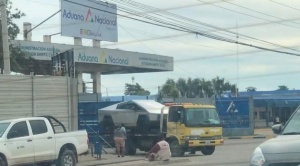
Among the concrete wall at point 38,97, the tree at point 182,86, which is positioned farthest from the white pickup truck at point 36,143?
the tree at point 182,86

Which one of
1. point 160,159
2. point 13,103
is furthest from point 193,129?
point 13,103

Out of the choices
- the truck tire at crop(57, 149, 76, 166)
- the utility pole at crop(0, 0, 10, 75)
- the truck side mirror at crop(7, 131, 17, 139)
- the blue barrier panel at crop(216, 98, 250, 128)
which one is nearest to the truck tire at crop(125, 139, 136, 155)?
the utility pole at crop(0, 0, 10, 75)

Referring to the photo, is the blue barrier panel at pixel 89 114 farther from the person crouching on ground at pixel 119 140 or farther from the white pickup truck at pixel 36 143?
the white pickup truck at pixel 36 143

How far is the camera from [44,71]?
36.8 metres

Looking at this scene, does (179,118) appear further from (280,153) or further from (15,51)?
(280,153)

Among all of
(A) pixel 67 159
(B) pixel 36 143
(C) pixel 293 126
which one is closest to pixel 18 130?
(B) pixel 36 143

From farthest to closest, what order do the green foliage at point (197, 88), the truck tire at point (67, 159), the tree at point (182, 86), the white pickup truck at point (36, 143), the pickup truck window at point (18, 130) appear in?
the tree at point (182, 86), the green foliage at point (197, 88), the truck tire at point (67, 159), the pickup truck window at point (18, 130), the white pickup truck at point (36, 143)

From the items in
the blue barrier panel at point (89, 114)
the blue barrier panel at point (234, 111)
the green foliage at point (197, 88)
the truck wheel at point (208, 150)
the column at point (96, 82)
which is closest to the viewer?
the truck wheel at point (208, 150)

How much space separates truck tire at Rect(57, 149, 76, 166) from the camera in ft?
65.4

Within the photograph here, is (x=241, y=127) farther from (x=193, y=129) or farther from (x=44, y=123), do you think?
(x=44, y=123)

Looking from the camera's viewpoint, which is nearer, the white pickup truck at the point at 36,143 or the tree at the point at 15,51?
the white pickup truck at the point at 36,143

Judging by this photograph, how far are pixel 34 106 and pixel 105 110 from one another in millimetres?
4175

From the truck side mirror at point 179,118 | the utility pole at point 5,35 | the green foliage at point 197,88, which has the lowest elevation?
the truck side mirror at point 179,118

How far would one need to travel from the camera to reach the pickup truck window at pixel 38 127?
62.9 ft
